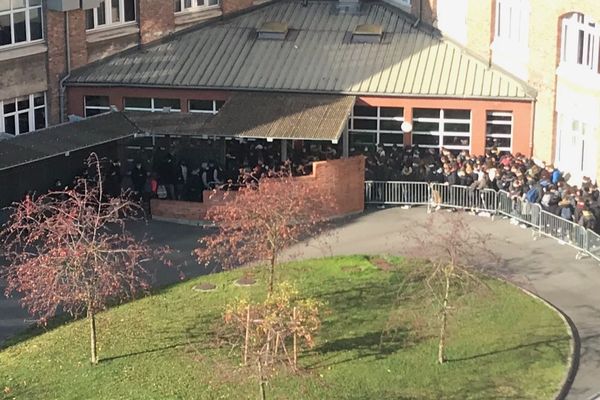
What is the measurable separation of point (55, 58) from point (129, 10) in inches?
143

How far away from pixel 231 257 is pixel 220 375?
6.96 m

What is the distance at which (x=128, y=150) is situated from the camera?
40.2m

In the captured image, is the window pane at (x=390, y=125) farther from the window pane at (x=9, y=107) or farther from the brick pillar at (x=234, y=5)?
the window pane at (x=9, y=107)

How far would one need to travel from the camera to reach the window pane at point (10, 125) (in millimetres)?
36562

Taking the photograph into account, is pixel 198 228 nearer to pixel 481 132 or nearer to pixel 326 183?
pixel 326 183

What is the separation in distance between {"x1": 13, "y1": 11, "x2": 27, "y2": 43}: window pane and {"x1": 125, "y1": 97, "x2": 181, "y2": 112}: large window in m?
4.60

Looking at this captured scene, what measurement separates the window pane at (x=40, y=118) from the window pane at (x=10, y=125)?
1.26 m

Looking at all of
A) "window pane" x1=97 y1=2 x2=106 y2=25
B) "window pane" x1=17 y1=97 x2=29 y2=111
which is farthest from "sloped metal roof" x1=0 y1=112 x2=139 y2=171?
"window pane" x1=97 y1=2 x2=106 y2=25

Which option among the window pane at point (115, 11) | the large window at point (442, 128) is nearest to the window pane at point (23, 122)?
the window pane at point (115, 11)

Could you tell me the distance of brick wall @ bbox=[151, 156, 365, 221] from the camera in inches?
1371

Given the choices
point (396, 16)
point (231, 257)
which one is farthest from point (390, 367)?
point (396, 16)

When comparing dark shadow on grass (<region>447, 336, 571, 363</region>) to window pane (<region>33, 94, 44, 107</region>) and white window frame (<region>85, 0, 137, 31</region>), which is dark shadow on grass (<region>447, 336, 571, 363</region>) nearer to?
window pane (<region>33, 94, 44, 107</region>)

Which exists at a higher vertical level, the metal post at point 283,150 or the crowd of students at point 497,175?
the metal post at point 283,150

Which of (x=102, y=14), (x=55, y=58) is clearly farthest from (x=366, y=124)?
(x=55, y=58)
